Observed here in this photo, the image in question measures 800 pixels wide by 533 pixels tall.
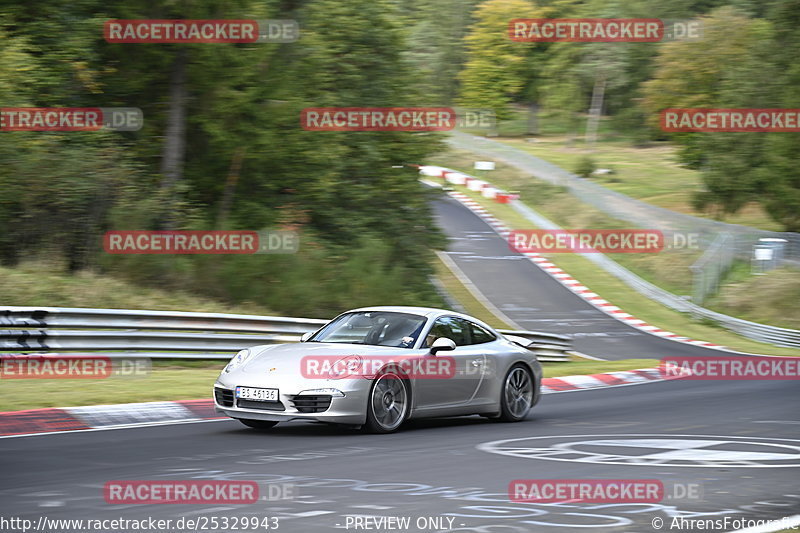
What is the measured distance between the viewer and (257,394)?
9.95m

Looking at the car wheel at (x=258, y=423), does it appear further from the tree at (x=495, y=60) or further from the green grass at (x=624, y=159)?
the tree at (x=495, y=60)

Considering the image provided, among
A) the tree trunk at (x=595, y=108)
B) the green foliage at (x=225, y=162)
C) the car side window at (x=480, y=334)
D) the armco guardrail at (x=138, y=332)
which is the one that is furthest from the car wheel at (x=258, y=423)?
the tree trunk at (x=595, y=108)

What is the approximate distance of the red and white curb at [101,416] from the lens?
1017 cm

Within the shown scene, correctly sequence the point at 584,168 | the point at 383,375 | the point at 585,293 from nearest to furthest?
the point at 383,375, the point at 585,293, the point at 584,168

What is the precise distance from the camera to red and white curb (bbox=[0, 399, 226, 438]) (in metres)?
10.2

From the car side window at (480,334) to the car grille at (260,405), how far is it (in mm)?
2808

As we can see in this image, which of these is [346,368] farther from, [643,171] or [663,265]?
[643,171]

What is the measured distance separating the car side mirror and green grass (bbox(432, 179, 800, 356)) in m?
18.3

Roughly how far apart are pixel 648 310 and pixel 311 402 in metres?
25.3

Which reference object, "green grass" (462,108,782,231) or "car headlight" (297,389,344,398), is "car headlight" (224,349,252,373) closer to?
"car headlight" (297,389,344,398)

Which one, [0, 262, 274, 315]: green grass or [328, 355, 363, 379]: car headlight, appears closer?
[328, 355, 363, 379]: car headlight

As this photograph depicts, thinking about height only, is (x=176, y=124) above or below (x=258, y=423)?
above

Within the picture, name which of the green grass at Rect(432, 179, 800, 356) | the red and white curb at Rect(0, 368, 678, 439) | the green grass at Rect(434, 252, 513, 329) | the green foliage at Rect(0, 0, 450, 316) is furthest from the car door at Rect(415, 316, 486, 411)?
the green grass at Rect(432, 179, 800, 356)

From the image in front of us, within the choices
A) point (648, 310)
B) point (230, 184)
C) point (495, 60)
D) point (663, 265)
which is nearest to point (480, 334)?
point (230, 184)
